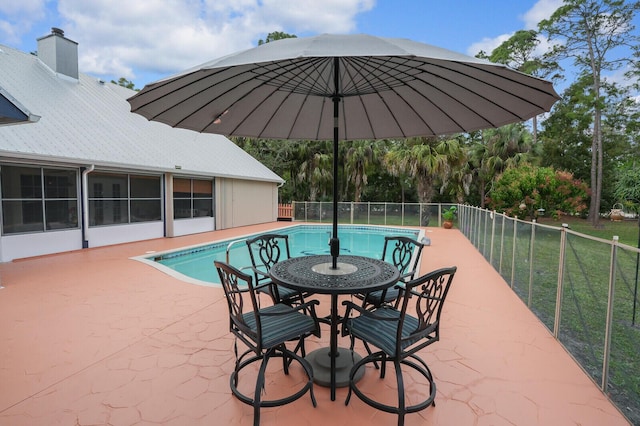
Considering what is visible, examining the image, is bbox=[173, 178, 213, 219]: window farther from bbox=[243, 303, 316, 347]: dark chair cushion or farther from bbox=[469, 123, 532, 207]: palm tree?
bbox=[469, 123, 532, 207]: palm tree

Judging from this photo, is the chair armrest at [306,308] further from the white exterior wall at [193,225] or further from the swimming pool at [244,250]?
the white exterior wall at [193,225]

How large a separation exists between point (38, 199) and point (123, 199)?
2196 mm

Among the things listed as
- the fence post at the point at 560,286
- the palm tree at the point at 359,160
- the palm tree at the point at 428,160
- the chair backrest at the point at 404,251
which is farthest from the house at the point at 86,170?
the palm tree at the point at 428,160

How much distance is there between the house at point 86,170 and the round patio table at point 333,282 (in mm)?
3807

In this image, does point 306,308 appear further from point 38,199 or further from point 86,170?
point 86,170

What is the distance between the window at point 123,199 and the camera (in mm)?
8914

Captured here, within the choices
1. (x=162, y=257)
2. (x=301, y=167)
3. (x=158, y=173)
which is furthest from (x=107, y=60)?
(x=162, y=257)

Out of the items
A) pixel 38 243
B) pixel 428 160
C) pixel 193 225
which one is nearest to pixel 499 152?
pixel 428 160

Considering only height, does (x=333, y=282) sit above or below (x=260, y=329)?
above

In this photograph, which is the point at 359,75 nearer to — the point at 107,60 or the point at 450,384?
the point at 450,384

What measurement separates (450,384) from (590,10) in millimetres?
23829

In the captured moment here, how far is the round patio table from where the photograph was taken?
238 centimetres

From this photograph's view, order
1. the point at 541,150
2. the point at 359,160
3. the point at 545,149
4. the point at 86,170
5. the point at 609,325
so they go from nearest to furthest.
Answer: the point at 609,325
the point at 86,170
the point at 541,150
the point at 359,160
the point at 545,149

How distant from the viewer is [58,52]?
10.5m
